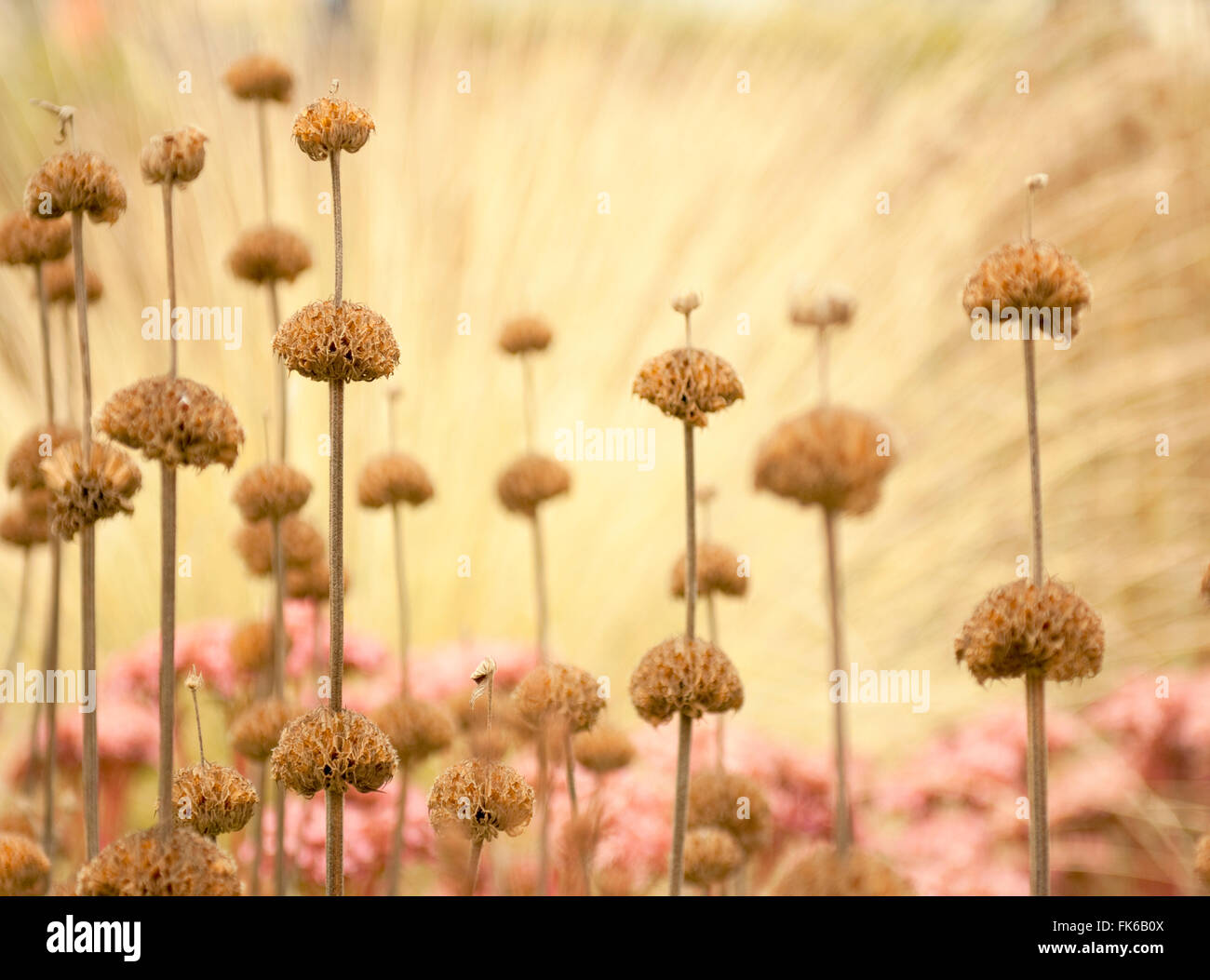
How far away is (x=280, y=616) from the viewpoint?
1.57 ft

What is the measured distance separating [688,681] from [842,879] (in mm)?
72

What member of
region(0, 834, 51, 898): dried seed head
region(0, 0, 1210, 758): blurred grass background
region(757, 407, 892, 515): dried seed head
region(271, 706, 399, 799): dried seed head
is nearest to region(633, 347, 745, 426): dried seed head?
region(757, 407, 892, 515): dried seed head

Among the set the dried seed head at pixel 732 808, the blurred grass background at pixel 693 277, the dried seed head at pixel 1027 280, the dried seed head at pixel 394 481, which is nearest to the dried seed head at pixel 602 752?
the dried seed head at pixel 732 808

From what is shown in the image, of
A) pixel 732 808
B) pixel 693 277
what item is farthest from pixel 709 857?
pixel 693 277

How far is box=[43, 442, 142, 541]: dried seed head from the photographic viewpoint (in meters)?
0.31

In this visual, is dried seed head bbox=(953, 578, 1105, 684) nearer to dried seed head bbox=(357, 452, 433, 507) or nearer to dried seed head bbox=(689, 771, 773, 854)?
dried seed head bbox=(689, 771, 773, 854)

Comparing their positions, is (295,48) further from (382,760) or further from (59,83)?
(382,760)

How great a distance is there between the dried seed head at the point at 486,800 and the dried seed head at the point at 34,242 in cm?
26

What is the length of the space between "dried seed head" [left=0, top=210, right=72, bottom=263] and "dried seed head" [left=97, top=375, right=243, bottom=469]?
163mm

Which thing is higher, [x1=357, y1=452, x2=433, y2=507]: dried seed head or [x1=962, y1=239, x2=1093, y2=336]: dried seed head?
[x1=962, y1=239, x2=1093, y2=336]: dried seed head

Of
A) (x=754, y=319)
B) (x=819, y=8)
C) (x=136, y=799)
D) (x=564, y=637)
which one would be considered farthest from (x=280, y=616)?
(x=819, y=8)

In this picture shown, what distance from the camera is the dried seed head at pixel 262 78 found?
56cm

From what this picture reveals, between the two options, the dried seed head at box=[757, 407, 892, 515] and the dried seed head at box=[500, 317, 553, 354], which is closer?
the dried seed head at box=[757, 407, 892, 515]
